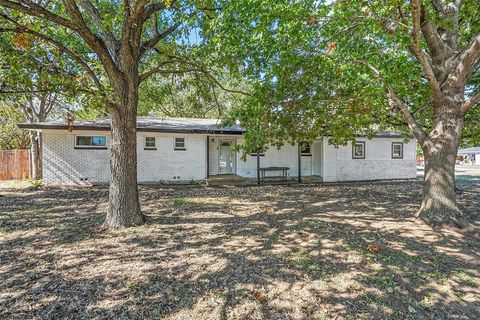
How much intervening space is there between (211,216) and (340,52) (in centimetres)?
513

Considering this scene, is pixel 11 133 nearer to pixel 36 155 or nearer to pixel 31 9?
pixel 36 155

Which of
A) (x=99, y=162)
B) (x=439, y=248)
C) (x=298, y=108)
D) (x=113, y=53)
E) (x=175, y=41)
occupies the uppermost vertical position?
(x=175, y=41)

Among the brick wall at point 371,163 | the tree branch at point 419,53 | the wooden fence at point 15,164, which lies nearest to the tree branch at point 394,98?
the tree branch at point 419,53

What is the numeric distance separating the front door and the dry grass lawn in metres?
8.36

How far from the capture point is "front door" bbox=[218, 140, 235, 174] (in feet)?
50.8

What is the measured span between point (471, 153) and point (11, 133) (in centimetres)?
6261

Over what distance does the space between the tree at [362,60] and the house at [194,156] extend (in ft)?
13.1

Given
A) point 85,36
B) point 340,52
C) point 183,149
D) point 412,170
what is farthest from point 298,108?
point 412,170

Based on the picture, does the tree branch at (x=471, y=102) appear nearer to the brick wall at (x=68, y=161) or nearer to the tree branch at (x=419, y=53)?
the tree branch at (x=419, y=53)

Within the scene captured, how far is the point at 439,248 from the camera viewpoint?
185 inches

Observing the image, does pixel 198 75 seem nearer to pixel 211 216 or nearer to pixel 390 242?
pixel 211 216

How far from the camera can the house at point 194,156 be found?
12.5 metres

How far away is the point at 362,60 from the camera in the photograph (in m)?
5.97

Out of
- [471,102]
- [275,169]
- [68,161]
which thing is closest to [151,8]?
[471,102]
